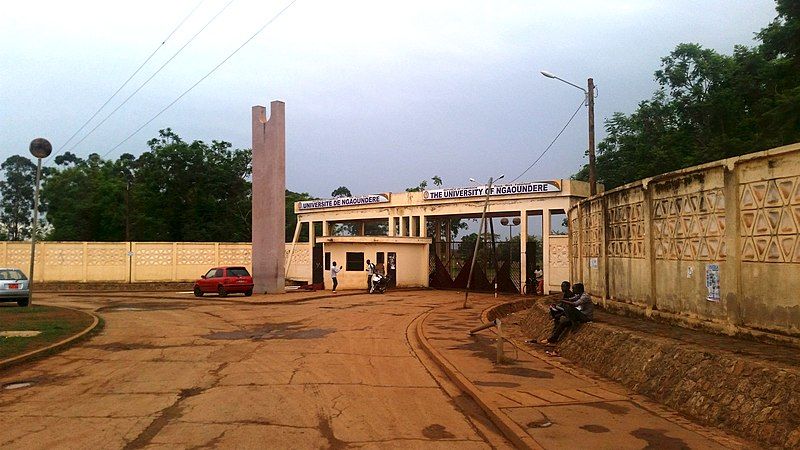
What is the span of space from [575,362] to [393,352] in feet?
12.6

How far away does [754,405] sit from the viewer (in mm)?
6312

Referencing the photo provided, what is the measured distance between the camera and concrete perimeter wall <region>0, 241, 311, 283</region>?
36.8m

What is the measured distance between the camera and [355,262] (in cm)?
3475

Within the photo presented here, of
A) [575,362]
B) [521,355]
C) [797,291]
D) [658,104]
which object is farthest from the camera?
[658,104]

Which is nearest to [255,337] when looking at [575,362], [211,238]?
[575,362]

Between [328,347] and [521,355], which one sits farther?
[328,347]

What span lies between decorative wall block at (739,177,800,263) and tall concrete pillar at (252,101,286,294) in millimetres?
25119

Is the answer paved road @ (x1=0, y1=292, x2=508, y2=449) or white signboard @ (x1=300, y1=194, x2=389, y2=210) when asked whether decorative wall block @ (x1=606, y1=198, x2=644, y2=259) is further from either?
white signboard @ (x1=300, y1=194, x2=389, y2=210)

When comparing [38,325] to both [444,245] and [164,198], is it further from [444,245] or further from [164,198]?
[164,198]

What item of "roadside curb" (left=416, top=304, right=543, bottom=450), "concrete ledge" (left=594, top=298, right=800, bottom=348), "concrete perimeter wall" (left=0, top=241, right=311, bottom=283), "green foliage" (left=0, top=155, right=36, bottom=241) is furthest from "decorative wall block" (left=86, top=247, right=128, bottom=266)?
"green foliage" (left=0, top=155, right=36, bottom=241)

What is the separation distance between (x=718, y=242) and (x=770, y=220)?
115cm

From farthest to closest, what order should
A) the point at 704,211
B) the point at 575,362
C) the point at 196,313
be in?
the point at 196,313 → the point at 575,362 → the point at 704,211

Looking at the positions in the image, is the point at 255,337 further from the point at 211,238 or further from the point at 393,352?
the point at 211,238

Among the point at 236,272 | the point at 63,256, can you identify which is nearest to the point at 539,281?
the point at 236,272
